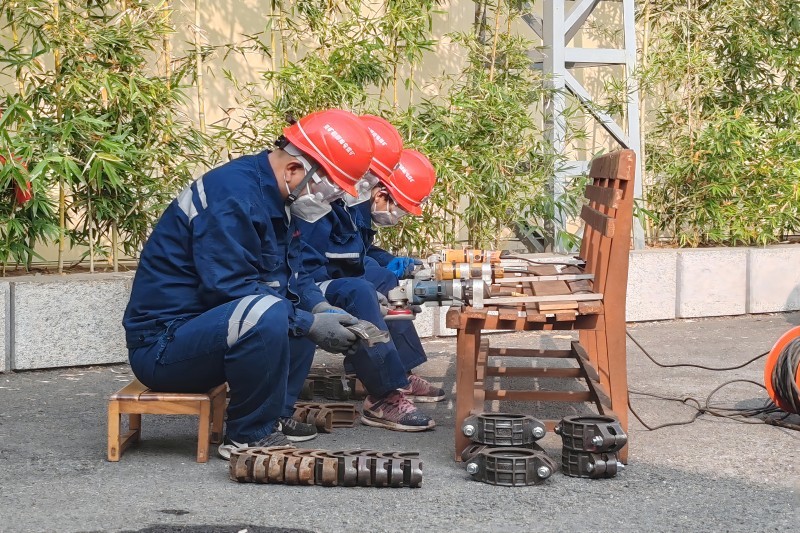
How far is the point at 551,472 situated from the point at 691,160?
16.8 feet

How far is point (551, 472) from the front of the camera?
4.04 metres

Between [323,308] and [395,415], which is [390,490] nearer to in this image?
[323,308]

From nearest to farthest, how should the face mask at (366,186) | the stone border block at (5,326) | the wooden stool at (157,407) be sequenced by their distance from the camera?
the wooden stool at (157,407) < the face mask at (366,186) < the stone border block at (5,326)

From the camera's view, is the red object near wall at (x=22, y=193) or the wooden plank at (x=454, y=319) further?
the red object near wall at (x=22, y=193)

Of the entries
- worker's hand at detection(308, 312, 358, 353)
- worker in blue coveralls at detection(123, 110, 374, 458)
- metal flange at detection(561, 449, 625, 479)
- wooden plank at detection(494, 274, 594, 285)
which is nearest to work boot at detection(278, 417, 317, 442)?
worker in blue coveralls at detection(123, 110, 374, 458)

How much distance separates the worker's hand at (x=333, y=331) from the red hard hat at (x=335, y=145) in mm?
505

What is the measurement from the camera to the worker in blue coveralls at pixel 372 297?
5020 millimetres

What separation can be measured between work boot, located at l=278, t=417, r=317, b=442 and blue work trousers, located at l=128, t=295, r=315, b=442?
37cm

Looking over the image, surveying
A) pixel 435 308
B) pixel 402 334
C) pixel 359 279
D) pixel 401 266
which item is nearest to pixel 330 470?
pixel 359 279

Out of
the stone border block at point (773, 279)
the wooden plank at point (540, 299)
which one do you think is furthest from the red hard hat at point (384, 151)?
the stone border block at point (773, 279)

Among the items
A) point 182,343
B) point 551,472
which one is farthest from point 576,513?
point 182,343

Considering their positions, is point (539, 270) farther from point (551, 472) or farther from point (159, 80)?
point (159, 80)

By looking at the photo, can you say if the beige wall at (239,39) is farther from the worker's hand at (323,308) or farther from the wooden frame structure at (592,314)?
the wooden frame structure at (592,314)

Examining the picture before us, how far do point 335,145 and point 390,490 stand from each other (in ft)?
4.44
